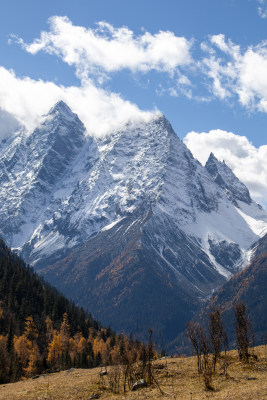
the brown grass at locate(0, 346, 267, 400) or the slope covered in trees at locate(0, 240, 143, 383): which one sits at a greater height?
the slope covered in trees at locate(0, 240, 143, 383)

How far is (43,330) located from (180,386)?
108 m

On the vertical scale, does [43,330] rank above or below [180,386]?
above

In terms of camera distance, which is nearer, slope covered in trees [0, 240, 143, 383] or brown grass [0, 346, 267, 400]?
brown grass [0, 346, 267, 400]

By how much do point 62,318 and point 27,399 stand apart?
123m

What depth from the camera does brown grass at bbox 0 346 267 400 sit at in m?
35.5

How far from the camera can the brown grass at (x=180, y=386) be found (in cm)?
3550

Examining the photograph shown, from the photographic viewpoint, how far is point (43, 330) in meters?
140

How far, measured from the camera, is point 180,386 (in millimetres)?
40938

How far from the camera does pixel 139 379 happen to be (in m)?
46.1

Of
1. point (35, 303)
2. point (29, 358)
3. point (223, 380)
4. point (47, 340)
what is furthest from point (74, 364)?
point (35, 303)

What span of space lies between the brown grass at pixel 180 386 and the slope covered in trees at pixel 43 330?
140ft

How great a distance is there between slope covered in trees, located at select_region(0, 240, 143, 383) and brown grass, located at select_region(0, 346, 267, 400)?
42.5 m

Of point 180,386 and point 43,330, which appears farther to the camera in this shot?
point 43,330

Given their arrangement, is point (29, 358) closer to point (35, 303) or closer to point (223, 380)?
A: point (35, 303)
